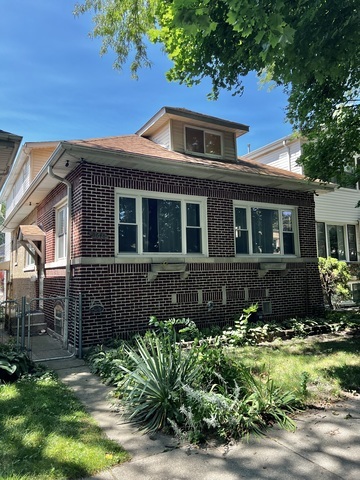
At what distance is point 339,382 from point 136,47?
969 cm

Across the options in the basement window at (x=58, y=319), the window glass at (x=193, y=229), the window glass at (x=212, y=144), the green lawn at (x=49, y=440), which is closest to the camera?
the green lawn at (x=49, y=440)

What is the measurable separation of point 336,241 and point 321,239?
1.03 m

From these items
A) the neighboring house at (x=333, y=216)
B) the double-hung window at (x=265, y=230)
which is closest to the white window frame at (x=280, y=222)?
the double-hung window at (x=265, y=230)

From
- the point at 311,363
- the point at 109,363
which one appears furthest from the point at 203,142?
the point at 109,363

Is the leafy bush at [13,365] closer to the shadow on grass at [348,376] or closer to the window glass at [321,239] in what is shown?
the shadow on grass at [348,376]

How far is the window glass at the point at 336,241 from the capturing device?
16031mm

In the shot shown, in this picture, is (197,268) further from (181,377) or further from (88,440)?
(88,440)

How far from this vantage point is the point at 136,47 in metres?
9.95

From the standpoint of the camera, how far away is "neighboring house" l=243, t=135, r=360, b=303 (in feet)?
51.2

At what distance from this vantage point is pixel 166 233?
8.90 metres

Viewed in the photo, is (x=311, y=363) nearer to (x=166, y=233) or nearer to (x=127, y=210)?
(x=166, y=233)

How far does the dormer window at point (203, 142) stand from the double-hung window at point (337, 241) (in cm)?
729

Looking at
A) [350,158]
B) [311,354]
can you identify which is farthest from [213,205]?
[311,354]

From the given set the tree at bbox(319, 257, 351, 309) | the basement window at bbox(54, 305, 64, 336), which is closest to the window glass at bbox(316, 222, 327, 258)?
the tree at bbox(319, 257, 351, 309)
